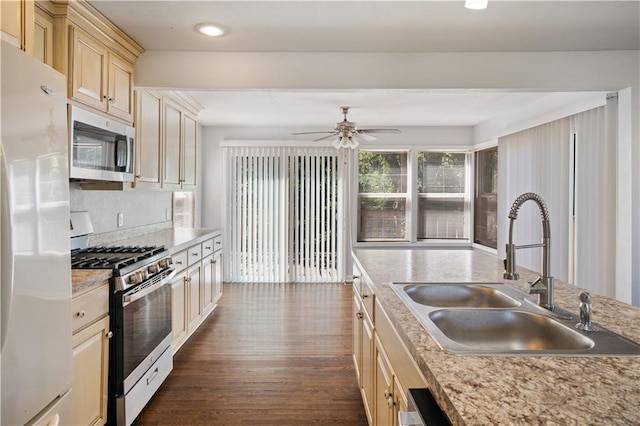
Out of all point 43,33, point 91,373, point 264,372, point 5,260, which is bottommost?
point 264,372

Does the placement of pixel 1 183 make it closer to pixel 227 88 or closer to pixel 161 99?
Answer: pixel 227 88

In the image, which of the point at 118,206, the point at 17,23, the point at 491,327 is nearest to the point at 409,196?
the point at 118,206

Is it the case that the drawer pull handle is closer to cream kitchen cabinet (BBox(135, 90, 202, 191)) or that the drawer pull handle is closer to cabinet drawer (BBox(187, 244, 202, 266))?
cabinet drawer (BBox(187, 244, 202, 266))

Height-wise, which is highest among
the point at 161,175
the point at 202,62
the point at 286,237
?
the point at 202,62

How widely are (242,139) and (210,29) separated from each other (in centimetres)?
344

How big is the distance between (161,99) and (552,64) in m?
3.24

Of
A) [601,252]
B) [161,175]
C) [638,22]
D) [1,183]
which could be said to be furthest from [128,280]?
[601,252]

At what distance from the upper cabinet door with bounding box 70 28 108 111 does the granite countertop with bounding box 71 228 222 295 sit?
3.46 feet

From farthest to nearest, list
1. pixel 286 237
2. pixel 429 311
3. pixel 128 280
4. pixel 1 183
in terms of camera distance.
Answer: pixel 286 237 < pixel 128 280 < pixel 429 311 < pixel 1 183

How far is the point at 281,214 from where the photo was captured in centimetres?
578

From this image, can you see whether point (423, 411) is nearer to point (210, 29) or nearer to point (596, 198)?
point (210, 29)

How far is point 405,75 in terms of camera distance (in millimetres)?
2770

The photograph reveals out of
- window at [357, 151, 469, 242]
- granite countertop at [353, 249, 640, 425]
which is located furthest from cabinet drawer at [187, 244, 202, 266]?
window at [357, 151, 469, 242]

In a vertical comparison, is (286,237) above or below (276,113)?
below
